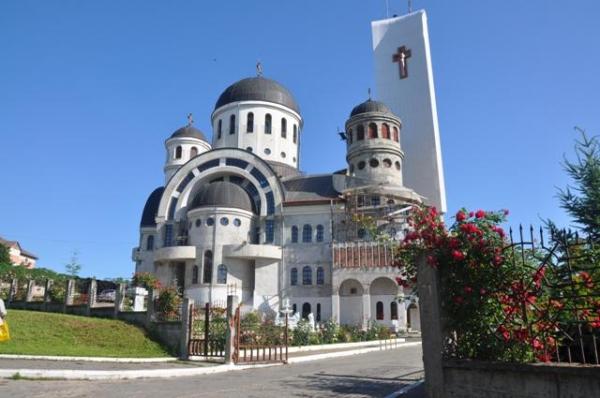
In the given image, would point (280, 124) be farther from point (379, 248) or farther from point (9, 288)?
point (9, 288)

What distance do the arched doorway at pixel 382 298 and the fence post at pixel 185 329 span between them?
20298 millimetres

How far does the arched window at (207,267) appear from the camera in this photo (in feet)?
114

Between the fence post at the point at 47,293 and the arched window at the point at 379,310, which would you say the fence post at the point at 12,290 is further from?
the arched window at the point at 379,310

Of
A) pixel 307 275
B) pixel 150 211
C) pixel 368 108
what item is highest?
pixel 368 108

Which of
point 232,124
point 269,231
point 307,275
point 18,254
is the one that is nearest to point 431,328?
point 307,275

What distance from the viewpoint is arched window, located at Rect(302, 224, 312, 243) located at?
120 feet

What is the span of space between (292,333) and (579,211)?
13.8 m

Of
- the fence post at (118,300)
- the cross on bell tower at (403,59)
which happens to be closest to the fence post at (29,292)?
the fence post at (118,300)

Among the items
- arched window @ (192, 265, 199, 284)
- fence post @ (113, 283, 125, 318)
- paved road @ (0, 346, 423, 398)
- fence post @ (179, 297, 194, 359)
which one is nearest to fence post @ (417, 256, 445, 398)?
paved road @ (0, 346, 423, 398)

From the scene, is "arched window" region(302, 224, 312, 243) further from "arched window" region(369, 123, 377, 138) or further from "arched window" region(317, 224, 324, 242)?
"arched window" region(369, 123, 377, 138)

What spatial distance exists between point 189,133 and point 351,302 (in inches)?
908

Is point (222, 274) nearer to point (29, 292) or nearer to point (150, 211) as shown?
point (150, 211)

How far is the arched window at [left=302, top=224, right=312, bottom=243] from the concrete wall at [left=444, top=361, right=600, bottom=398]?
97.9 feet

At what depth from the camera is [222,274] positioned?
34.9m
